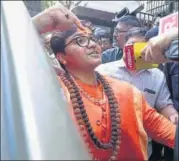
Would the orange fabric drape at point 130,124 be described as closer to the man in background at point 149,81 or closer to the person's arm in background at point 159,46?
the person's arm in background at point 159,46

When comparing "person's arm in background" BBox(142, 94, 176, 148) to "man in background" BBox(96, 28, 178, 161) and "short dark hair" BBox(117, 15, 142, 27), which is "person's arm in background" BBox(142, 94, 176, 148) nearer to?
"man in background" BBox(96, 28, 178, 161)

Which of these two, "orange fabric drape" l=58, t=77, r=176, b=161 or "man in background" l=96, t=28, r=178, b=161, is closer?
"orange fabric drape" l=58, t=77, r=176, b=161

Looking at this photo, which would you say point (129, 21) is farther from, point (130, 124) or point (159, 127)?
point (130, 124)

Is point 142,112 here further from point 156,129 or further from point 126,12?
point 126,12

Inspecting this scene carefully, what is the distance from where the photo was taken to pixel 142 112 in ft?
7.29

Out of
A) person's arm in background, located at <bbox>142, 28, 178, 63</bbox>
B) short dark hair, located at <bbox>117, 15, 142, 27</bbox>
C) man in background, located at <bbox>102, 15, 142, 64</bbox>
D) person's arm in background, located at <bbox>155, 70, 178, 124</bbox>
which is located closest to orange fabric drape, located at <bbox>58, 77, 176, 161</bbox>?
person's arm in background, located at <bbox>142, 28, 178, 63</bbox>

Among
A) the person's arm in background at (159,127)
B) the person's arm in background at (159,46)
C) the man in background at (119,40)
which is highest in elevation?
the person's arm in background at (159,46)

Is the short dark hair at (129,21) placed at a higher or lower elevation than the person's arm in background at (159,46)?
lower

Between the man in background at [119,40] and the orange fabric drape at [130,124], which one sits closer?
the orange fabric drape at [130,124]

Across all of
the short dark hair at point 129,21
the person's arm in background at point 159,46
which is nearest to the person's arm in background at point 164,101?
the short dark hair at point 129,21

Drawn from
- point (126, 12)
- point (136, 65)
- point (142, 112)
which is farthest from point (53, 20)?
point (126, 12)

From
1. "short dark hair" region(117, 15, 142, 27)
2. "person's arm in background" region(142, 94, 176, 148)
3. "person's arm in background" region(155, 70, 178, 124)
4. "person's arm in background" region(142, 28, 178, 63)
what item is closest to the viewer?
"person's arm in background" region(142, 28, 178, 63)

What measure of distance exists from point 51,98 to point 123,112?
4.44 feet

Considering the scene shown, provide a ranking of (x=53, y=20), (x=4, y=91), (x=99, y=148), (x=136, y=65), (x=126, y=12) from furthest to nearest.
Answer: (x=126, y=12)
(x=53, y=20)
(x=136, y=65)
(x=99, y=148)
(x=4, y=91)
